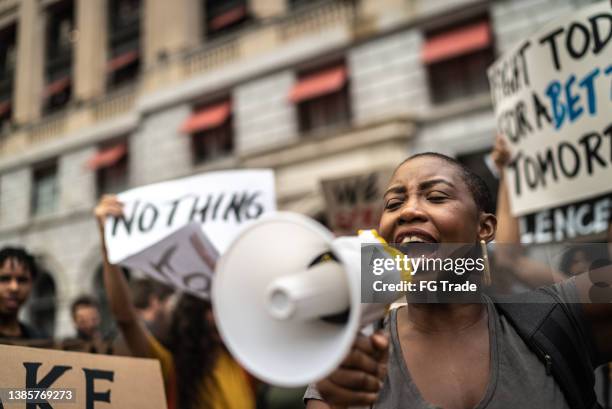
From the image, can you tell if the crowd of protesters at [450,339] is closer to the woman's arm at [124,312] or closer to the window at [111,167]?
the woman's arm at [124,312]

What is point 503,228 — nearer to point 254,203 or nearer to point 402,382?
point 402,382

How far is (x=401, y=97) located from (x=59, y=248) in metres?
9.09

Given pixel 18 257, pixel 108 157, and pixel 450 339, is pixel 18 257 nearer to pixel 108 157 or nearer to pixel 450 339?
pixel 450 339

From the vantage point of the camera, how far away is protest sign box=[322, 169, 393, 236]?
494 cm

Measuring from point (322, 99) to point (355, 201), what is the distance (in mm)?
5685

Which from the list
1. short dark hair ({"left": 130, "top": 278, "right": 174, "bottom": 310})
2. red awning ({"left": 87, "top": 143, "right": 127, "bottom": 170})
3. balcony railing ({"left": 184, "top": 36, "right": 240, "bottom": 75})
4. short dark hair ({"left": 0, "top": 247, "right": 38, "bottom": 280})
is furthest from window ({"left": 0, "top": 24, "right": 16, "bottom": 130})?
short dark hair ({"left": 0, "top": 247, "right": 38, "bottom": 280})

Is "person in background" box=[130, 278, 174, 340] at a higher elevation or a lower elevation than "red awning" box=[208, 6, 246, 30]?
lower

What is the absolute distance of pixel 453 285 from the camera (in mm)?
1106

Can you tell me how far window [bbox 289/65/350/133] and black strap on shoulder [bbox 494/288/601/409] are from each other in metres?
9.00

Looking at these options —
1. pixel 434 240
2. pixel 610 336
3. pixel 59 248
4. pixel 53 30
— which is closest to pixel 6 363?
pixel 434 240

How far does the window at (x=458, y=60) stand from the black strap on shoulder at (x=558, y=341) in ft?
27.5

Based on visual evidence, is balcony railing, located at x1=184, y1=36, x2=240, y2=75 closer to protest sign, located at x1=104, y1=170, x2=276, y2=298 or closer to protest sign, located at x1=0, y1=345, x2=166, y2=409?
protest sign, located at x1=104, y1=170, x2=276, y2=298

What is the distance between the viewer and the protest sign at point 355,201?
4.94 metres

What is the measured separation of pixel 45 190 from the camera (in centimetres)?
1450
